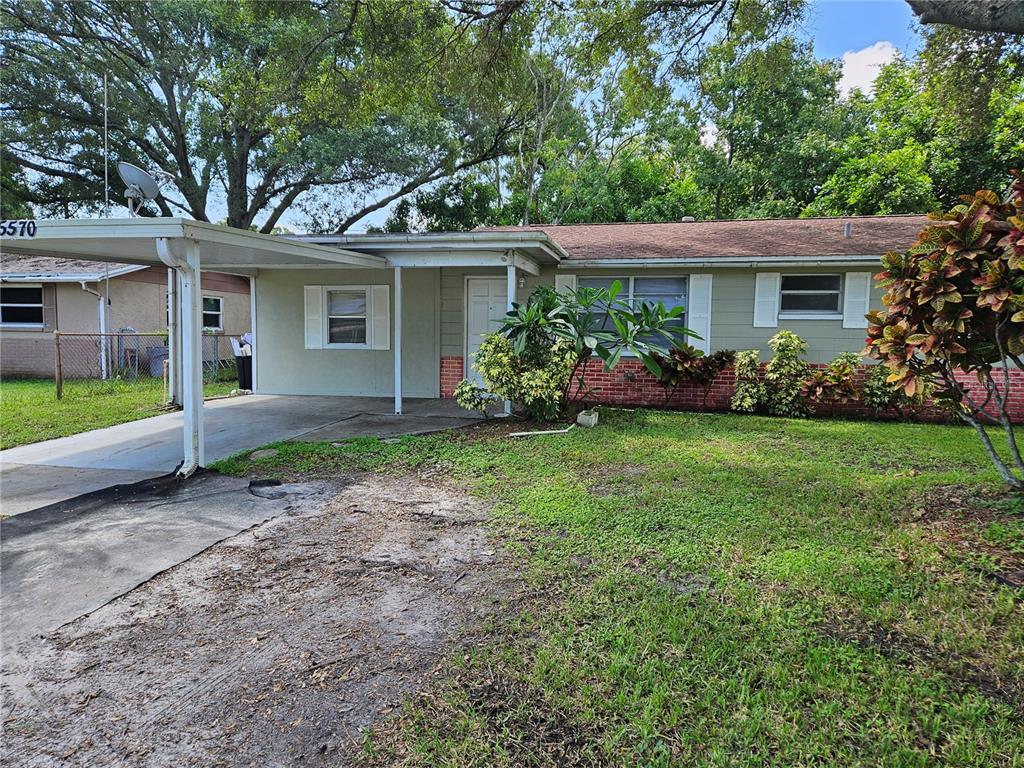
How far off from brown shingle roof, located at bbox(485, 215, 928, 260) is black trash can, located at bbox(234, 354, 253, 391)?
22.0 feet

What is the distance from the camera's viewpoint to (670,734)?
224 centimetres

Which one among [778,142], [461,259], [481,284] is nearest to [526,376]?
[461,259]

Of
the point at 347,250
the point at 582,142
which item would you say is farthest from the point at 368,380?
the point at 582,142

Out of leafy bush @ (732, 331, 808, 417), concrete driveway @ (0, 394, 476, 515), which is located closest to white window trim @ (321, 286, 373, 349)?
concrete driveway @ (0, 394, 476, 515)

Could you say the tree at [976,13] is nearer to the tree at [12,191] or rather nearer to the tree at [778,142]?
the tree at [778,142]

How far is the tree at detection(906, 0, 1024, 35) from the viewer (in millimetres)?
3570

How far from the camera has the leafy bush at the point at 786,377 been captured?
916 centimetres

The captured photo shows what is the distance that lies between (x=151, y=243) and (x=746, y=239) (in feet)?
30.5

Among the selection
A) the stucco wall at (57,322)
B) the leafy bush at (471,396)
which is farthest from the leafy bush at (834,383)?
the stucco wall at (57,322)

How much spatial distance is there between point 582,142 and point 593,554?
24620 millimetres

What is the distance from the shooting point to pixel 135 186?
660 cm

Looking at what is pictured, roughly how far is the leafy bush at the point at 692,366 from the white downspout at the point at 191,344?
257 inches

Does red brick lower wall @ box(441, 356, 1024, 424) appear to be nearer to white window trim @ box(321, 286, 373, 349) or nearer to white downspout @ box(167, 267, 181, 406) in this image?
white window trim @ box(321, 286, 373, 349)

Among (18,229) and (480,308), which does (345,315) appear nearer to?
(480,308)
